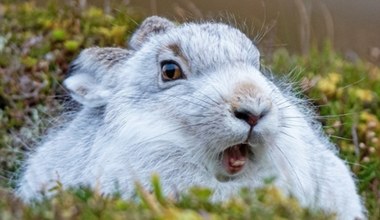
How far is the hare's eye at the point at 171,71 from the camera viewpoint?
7391 mm

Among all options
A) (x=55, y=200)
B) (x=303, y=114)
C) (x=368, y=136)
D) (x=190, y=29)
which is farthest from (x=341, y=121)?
(x=55, y=200)

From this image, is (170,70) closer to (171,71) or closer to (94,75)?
(171,71)

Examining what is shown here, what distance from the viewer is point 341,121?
941 centimetres

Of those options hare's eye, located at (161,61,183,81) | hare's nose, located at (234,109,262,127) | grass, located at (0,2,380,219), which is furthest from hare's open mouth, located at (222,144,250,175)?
grass, located at (0,2,380,219)

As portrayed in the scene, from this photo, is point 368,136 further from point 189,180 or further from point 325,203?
point 189,180

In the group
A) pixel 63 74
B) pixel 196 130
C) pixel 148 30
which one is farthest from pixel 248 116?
pixel 63 74

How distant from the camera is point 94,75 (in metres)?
8.21

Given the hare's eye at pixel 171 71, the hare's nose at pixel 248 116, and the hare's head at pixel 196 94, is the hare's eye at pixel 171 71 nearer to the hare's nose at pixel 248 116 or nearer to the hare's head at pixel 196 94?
the hare's head at pixel 196 94

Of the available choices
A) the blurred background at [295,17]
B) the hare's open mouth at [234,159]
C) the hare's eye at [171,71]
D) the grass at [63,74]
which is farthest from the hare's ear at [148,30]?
the hare's open mouth at [234,159]

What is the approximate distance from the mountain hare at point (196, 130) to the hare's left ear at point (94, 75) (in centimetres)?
1

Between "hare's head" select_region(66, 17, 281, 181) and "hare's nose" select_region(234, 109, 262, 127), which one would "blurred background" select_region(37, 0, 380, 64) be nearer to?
"hare's head" select_region(66, 17, 281, 181)

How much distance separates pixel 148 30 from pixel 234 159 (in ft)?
5.79

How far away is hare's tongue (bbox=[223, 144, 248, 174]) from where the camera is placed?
274 inches

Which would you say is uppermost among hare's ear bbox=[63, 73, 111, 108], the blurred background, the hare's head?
the blurred background
